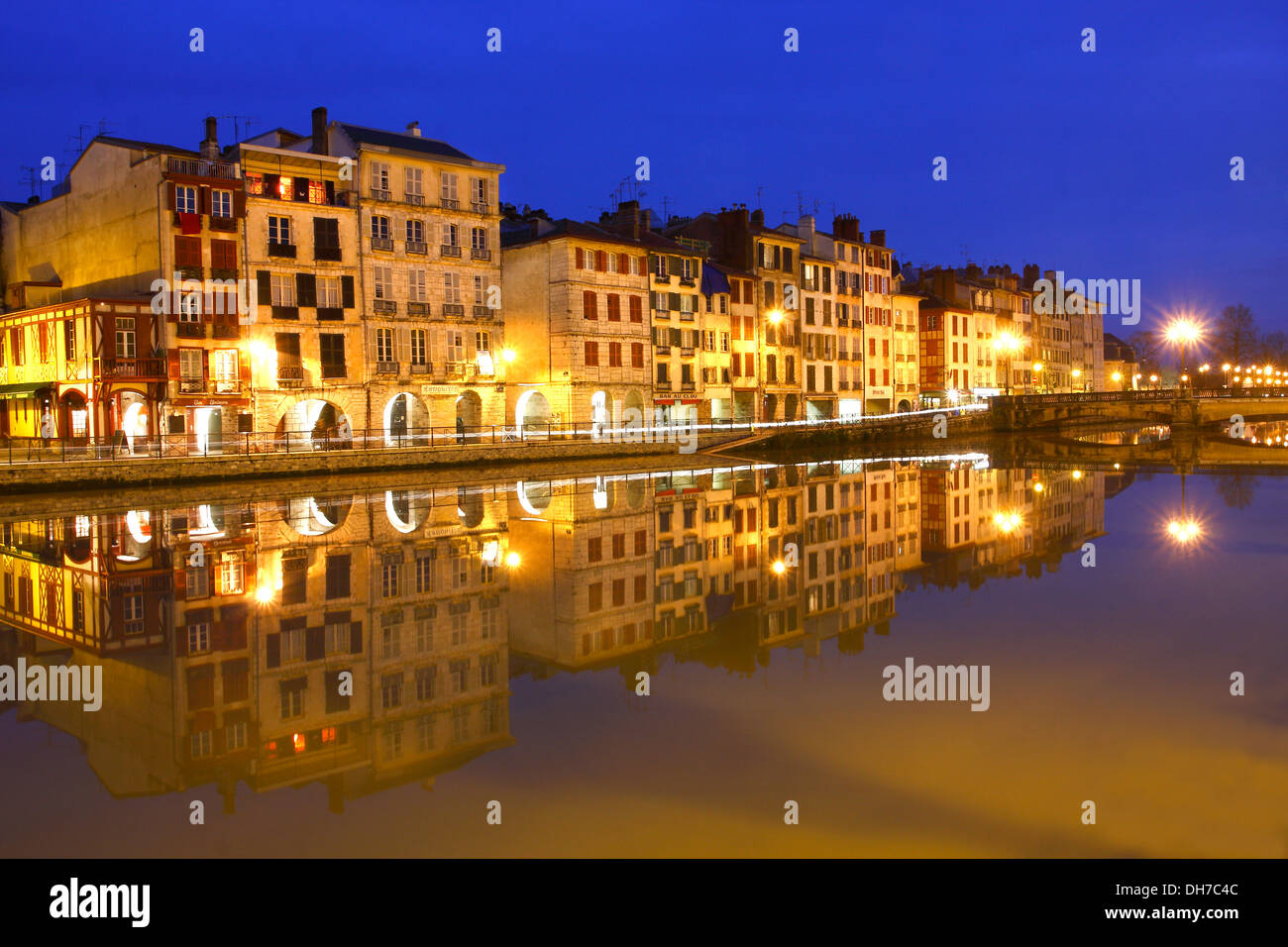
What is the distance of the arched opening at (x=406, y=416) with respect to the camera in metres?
51.8

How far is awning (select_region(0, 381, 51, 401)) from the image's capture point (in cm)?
4341

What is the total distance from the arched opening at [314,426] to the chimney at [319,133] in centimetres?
1226

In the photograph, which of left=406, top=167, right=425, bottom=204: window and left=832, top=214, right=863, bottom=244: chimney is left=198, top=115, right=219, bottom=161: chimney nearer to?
left=406, top=167, right=425, bottom=204: window

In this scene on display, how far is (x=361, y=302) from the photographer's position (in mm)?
49250

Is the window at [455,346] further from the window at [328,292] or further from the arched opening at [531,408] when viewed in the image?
the window at [328,292]

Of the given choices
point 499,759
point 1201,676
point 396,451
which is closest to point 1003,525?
point 1201,676

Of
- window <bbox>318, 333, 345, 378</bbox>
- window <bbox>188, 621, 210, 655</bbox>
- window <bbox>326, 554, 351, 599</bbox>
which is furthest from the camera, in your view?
window <bbox>318, 333, 345, 378</bbox>

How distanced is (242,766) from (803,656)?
5.95 meters

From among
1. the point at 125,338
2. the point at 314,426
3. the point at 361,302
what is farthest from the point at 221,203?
the point at 314,426

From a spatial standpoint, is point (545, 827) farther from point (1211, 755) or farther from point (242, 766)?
point (1211, 755)

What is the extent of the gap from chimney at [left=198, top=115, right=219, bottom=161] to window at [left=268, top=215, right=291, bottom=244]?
11.5ft

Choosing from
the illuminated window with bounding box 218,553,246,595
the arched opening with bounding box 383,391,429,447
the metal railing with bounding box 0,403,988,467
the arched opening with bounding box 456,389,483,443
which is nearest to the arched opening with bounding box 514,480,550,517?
the metal railing with bounding box 0,403,988,467

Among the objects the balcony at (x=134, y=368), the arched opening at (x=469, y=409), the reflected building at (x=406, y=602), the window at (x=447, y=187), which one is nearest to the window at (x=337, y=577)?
the reflected building at (x=406, y=602)
